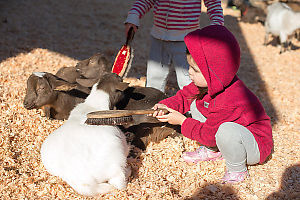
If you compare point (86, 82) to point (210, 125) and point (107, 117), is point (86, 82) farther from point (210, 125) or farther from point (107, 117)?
point (210, 125)

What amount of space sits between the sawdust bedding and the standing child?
917mm

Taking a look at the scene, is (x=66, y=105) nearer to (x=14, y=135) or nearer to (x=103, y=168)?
(x=14, y=135)

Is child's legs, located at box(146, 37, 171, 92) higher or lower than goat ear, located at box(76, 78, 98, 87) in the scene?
lower

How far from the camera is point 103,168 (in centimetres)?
245

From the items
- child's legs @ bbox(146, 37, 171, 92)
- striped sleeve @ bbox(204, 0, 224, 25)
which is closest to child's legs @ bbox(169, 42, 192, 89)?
child's legs @ bbox(146, 37, 171, 92)

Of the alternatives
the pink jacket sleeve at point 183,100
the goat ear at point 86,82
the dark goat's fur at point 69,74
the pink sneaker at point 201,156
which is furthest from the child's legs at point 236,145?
the dark goat's fur at point 69,74

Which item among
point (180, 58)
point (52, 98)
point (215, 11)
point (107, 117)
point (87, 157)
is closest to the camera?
point (87, 157)

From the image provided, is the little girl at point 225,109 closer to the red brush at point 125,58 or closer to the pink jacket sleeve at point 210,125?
the pink jacket sleeve at point 210,125

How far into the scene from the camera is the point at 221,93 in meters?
2.76

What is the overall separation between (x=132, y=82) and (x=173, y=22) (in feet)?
4.08

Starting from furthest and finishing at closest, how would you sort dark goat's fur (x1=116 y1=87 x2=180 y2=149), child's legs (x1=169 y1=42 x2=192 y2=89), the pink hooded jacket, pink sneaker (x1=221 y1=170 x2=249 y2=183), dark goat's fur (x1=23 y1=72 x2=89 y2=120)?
child's legs (x1=169 y1=42 x2=192 y2=89)
dark goat's fur (x1=23 y1=72 x2=89 y2=120)
dark goat's fur (x1=116 y1=87 x2=180 y2=149)
pink sneaker (x1=221 y1=170 x2=249 y2=183)
the pink hooded jacket

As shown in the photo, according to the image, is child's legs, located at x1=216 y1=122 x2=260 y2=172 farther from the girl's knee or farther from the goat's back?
the goat's back

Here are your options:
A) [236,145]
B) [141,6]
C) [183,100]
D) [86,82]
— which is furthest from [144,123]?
[141,6]

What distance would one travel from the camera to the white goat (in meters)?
7.26
